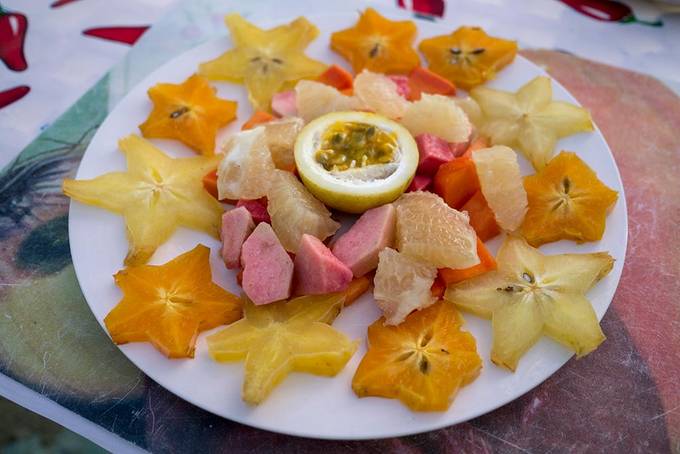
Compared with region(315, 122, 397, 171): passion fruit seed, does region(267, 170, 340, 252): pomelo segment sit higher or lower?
lower

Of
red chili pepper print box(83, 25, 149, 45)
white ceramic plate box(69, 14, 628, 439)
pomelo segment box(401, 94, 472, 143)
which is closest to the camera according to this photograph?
white ceramic plate box(69, 14, 628, 439)

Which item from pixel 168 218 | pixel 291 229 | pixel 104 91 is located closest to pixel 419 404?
pixel 291 229

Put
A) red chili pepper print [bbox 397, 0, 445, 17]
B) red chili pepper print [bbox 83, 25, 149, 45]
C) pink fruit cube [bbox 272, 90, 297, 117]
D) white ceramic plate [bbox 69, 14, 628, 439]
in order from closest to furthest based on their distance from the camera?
white ceramic plate [bbox 69, 14, 628, 439] < pink fruit cube [bbox 272, 90, 297, 117] < red chili pepper print [bbox 83, 25, 149, 45] < red chili pepper print [bbox 397, 0, 445, 17]

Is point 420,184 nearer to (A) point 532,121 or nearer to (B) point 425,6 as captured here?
(A) point 532,121

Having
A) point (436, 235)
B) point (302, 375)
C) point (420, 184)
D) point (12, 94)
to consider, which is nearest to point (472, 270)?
point (436, 235)

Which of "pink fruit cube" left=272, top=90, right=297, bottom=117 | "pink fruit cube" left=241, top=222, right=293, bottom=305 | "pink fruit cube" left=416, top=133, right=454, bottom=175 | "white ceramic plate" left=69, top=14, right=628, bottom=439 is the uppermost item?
"pink fruit cube" left=416, top=133, right=454, bottom=175

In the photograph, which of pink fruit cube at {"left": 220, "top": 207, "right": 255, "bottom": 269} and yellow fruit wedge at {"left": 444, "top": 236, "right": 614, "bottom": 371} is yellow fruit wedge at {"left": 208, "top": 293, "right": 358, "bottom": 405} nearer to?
pink fruit cube at {"left": 220, "top": 207, "right": 255, "bottom": 269}

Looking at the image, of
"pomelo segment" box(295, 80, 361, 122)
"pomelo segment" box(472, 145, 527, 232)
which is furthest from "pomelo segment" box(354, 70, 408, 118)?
"pomelo segment" box(472, 145, 527, 232)
